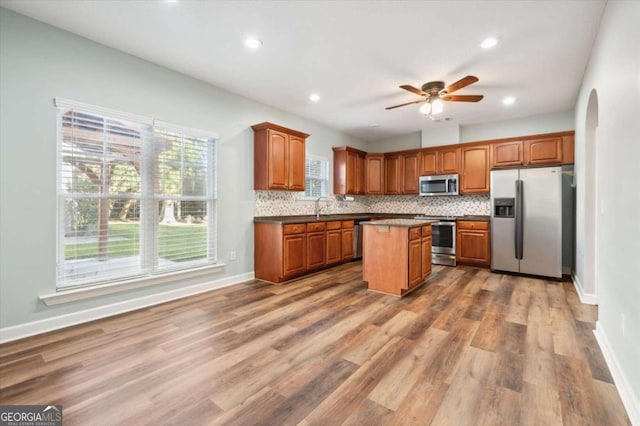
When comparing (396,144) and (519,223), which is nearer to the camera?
(519,223)

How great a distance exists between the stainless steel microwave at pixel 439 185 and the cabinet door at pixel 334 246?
2.25m

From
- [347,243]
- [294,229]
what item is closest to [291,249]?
[294,229]

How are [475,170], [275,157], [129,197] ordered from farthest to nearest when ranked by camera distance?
[475,170], [275,157], [129,197]

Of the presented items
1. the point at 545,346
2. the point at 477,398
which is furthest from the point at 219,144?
the point at 545,346

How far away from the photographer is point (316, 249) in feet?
15.8

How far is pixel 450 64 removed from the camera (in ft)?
11.1

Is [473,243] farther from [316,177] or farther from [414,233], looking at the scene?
[316,177]

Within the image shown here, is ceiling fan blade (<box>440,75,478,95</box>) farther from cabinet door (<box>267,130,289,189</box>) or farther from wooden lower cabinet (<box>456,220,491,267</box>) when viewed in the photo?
wooden lower cabinet (<box>456,220,491,267</box>)

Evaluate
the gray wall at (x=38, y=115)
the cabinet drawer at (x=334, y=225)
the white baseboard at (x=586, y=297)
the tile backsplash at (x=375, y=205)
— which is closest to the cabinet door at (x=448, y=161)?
the tile backsplash at (x=375, y=205)

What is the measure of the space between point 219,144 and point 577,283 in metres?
5.40

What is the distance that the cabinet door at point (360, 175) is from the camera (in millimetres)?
6656

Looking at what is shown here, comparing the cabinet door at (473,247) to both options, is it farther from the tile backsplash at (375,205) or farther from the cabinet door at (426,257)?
the cabinet door at (426,257)

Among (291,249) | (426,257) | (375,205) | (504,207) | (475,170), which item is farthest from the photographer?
(375,205)

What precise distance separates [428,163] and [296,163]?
121 inches
